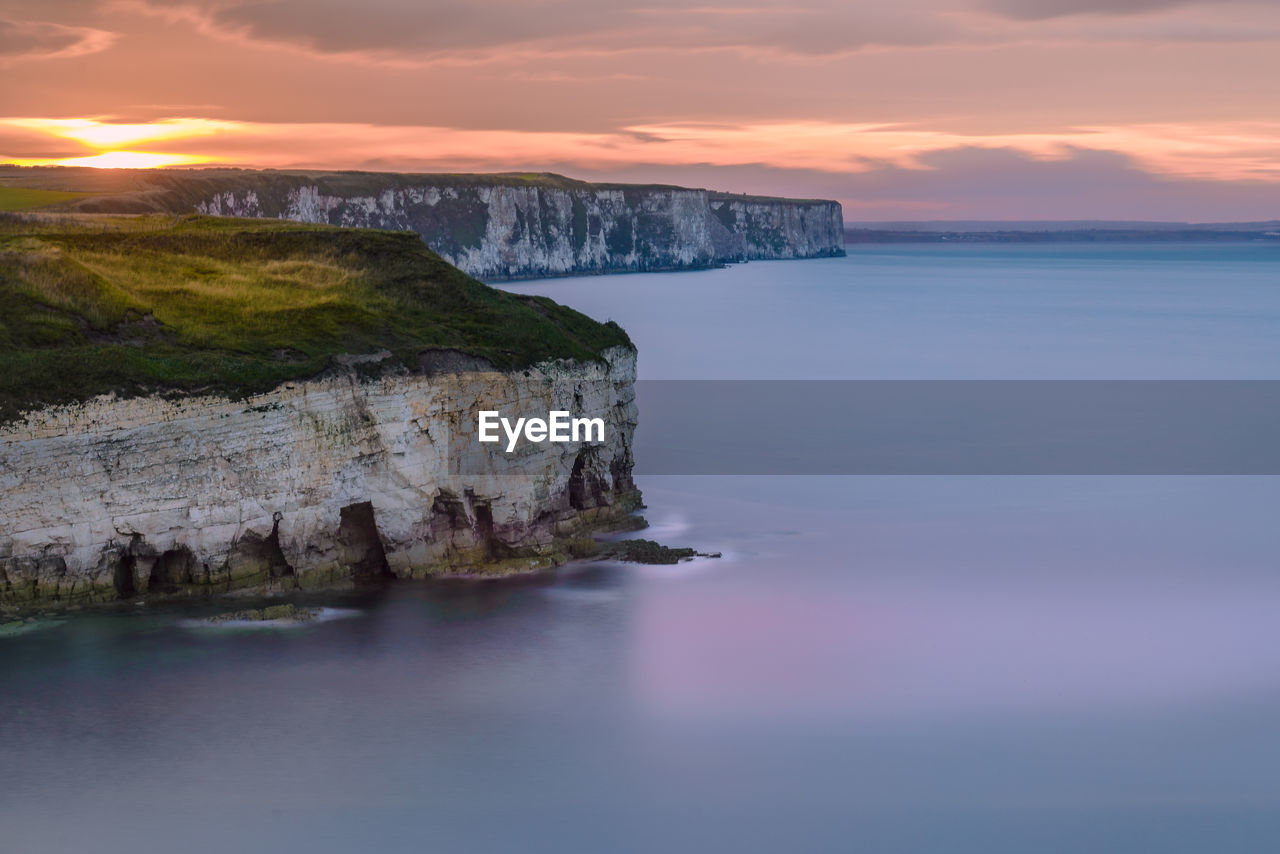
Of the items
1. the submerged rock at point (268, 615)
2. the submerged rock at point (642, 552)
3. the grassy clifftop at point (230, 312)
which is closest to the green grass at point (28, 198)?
the grassy clifftop at point (230, 312)

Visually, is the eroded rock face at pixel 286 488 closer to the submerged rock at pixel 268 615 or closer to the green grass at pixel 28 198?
the submerged rock at pixel 268 615

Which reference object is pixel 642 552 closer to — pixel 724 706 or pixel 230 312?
pixel 724 706

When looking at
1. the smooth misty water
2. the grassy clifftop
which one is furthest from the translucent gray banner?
the grassy clifftop

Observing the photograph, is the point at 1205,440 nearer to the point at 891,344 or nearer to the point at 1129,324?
the point at 891,344

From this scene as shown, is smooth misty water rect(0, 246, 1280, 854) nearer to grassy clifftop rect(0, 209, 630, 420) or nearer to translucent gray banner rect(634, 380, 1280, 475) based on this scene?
grassy clifftop rect(0, 209, 630, 420)

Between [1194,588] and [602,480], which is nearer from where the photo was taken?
[1194,588]

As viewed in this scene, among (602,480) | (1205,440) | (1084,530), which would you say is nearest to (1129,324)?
(1205,440)
